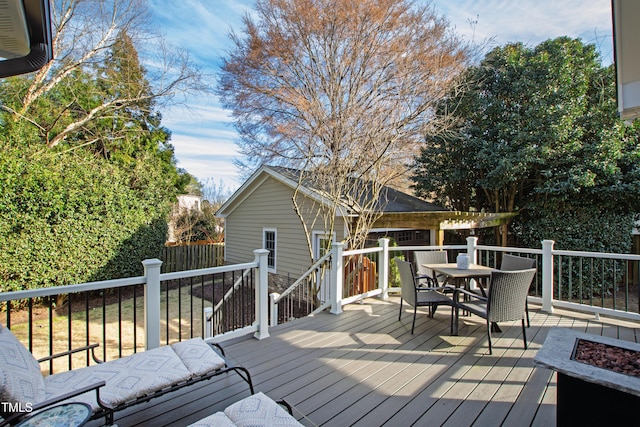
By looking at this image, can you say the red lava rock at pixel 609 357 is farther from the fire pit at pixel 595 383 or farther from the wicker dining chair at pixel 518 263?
the wicker dining chair at pixel 518 263

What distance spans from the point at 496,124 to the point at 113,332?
11.8 m

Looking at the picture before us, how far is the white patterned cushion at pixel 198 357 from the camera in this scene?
2.28 m

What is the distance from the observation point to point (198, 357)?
2416mm

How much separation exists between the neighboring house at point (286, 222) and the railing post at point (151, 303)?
14.7 ft

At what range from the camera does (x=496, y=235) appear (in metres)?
10.3

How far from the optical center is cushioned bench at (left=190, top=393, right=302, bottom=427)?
Answer: 5.65 ft

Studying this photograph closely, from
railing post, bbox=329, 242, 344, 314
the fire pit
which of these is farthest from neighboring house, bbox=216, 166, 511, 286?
the fire pit

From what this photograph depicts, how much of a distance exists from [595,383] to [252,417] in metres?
2.04

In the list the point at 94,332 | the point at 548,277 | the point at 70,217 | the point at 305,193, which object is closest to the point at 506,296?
the point at 548,277

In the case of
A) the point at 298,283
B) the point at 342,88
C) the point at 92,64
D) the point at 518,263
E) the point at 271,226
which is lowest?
the point at 298,283

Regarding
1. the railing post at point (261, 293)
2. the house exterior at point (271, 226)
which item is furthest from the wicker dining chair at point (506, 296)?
the house exterior at point (271, 226)

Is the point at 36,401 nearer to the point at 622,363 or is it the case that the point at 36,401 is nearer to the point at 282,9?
the point at 622,363

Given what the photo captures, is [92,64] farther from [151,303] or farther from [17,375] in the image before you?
[17,375]

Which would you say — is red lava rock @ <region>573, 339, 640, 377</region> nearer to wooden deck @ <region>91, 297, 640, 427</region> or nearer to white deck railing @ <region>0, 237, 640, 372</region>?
wooden deck @ <region>91, 297, 640, 427</region>
